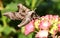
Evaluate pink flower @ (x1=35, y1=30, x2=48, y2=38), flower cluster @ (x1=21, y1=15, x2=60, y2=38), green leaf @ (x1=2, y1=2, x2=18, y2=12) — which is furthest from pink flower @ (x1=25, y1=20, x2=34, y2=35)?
green leaf @ (x1=2, y1=2, x2=18, y2=12)

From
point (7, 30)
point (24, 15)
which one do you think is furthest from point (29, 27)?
point (7, 30)

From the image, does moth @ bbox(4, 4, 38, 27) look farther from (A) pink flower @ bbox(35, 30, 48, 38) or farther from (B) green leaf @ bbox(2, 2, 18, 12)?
(B) green leaf @ bbox(2, 2, 18, 12)

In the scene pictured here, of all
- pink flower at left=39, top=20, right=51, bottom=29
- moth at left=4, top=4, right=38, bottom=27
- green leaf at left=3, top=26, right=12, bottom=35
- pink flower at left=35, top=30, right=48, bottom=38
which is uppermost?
moth at left=4, top=4, right=38, bottom=27

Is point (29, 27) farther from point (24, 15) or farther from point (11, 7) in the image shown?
point (11, 7)

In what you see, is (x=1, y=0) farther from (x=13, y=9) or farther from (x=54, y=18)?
(x=54, y=18)

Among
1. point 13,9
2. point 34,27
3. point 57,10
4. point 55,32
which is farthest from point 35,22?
point 57,10

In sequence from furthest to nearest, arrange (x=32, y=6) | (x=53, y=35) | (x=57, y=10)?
(x=57, y=10) < (x=32, y=6) < (x=53, y=35)

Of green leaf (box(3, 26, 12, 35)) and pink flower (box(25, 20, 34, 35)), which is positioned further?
green leaf (box(3, 26, 12, 35))

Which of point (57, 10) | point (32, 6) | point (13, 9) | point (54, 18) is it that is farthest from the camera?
point (57, 10)

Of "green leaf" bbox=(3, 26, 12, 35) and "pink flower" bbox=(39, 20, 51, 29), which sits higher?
"pink flower" bbox=(39, 20, 51, 29)
